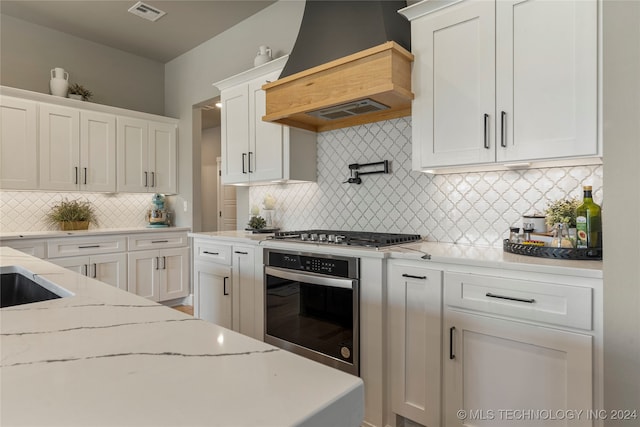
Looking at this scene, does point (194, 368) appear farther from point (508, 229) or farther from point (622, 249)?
point (508, 229)

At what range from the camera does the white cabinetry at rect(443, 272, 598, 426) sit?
53.8 inches

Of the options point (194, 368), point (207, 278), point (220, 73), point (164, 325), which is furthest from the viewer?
point (220, 73)

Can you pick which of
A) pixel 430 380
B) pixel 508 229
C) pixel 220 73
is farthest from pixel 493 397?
pixel 220 73

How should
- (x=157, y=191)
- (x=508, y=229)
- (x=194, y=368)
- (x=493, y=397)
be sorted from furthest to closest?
(x=157, y=191)
(x=508, y=229)
(x=493, y=397)
(x=194, y=368)

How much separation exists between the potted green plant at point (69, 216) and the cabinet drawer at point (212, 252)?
1591 mm

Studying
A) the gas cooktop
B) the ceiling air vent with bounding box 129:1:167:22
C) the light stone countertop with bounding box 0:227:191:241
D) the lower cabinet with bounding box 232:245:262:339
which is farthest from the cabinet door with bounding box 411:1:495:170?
the light stone countertop with bounding box 0:227:191:241

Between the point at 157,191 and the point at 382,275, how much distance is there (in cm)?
331

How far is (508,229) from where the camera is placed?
2053 mm

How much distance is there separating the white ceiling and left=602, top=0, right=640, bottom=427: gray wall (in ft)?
9.31

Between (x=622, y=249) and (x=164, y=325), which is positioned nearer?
(x=164, y=325)

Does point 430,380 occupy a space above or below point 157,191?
below

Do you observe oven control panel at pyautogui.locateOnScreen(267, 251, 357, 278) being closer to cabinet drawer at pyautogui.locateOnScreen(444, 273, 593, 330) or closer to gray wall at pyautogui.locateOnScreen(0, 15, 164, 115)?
cabinet drawer at pyautogui.locateOnScreen(444, 273, 593, 330)

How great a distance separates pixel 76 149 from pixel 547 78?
398 centimetres

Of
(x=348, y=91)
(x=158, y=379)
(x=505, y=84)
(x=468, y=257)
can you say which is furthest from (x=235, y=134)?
(x=158, y=379)
